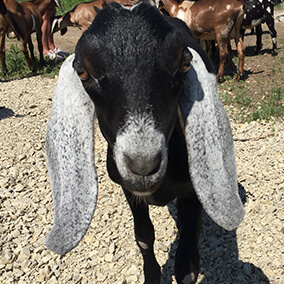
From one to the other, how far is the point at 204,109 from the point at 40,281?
2.06 metres

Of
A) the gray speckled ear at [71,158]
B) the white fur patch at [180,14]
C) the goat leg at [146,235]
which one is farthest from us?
the white fur patch at [180,14]

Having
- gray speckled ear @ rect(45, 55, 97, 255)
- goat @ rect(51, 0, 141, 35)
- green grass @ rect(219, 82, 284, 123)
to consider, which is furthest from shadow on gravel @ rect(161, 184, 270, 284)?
goat @ rect(51, 0, 141, 35)

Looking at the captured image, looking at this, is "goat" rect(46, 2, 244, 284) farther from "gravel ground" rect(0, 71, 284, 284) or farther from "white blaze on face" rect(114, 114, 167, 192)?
"gravel ground" rect(0, 71, 284, 284)

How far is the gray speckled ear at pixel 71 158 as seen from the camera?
1.62m

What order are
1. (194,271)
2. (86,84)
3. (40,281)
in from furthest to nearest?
(40,281) < (194,271) < (86,84)

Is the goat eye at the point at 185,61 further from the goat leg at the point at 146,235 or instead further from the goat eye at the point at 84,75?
the goat leg at the point at 146,235

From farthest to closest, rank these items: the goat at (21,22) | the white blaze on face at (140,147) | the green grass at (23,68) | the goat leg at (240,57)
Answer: the goat at (21,22) → the green grass at (23,68) → the goat leg at (240,57) → the white blaze on face at (140,147)

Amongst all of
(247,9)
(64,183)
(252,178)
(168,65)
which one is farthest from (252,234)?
(247,9)

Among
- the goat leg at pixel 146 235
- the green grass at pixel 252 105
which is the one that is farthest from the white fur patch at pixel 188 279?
the green grass at pixel 252 105

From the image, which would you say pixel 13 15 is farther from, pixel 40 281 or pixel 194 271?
pixel 194 271

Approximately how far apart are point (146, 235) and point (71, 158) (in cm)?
97

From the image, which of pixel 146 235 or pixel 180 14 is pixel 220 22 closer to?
pixel 180 14

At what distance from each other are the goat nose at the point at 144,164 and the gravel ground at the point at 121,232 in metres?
1.70

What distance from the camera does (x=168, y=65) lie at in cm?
139
